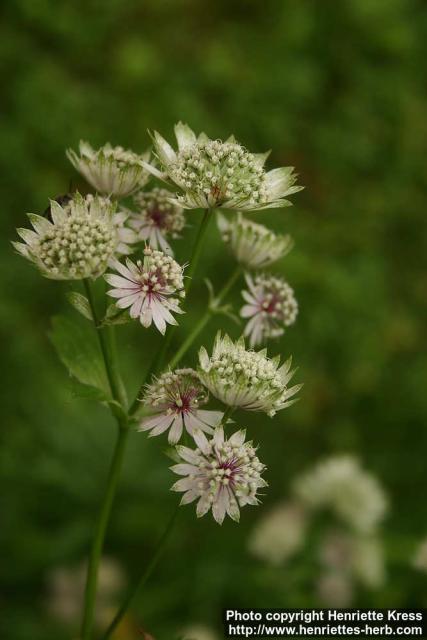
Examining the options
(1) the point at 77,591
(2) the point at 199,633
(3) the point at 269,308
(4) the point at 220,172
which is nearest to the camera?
(4) the point at 220,172

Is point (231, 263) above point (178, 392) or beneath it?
above

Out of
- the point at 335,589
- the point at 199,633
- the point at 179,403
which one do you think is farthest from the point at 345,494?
the point at 179,403

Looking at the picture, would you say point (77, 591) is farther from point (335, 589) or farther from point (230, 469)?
point (230, 469)

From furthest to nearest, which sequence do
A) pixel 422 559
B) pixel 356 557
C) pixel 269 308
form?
1. pixel 356 557
2. pixel 422 559
3. pixel 269 308

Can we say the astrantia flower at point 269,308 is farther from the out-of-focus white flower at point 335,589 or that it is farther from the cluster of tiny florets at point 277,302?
the out-of-focus white flower at point 335,589

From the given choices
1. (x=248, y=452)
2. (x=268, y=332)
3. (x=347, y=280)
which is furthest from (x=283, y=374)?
(x=347, y=280)

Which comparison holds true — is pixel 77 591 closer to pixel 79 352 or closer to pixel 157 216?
pixel 79 352

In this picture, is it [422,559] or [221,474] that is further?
[422,559]

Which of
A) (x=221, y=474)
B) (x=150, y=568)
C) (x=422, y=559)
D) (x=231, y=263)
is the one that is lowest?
(x=150, y=568)
